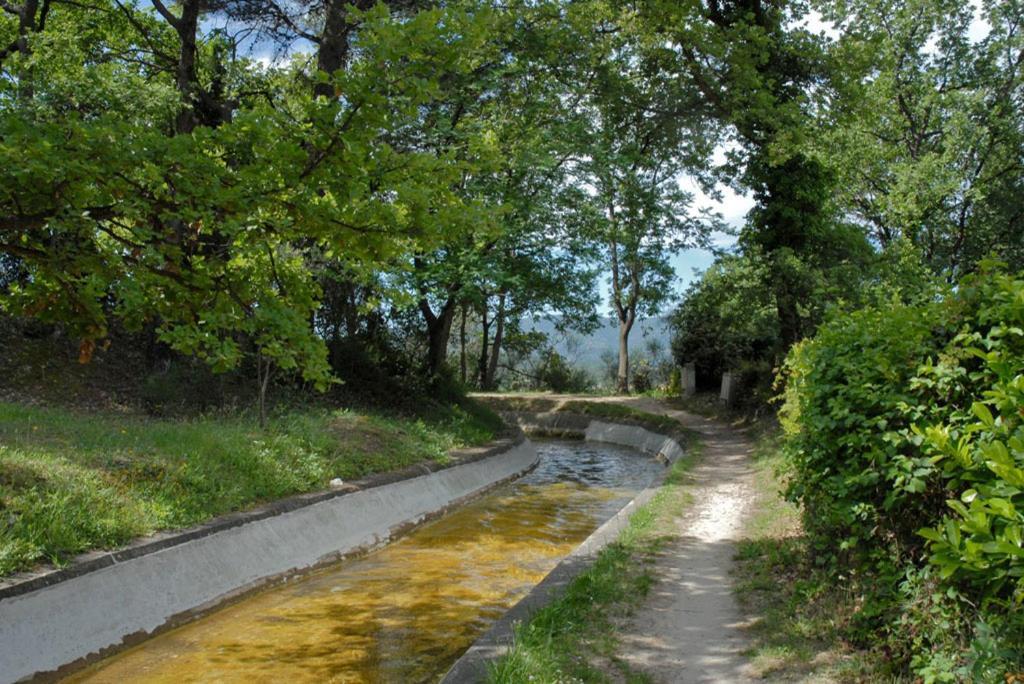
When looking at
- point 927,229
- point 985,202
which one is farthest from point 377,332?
point 985,202

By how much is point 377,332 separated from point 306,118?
13843mm

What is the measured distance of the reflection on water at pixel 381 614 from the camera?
6.55 meters

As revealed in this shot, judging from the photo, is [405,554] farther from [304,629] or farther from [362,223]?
[362,223]

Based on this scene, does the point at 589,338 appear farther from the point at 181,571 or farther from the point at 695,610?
the point at 695,610

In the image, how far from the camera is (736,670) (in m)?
5.03

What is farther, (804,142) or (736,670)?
(804,142)

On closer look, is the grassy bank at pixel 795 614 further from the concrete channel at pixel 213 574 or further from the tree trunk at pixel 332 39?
the tree trunk at pixel 332 39

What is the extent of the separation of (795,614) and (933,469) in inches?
97.8

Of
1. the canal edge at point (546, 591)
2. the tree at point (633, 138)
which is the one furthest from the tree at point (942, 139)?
the canal edge at point (546, 591)

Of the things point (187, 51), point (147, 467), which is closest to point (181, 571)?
point (147, 467)

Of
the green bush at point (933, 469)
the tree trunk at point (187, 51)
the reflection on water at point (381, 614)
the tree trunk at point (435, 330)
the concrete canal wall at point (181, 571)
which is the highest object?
the tree trunk at point (187, 51)

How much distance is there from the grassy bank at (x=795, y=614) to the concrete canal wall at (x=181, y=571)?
17.6 feet

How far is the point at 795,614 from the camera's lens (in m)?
5.91

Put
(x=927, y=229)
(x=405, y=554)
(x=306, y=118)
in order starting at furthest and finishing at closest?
(x=927, y=229) → (x=405, y=554) → (x=306, y=118)
